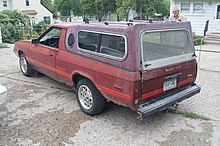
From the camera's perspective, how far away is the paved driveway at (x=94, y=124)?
11.3ft

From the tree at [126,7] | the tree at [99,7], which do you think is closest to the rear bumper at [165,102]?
the tree at [126,7]

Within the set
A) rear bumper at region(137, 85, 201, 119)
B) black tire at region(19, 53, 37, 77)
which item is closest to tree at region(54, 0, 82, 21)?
black tire at region(19, 53, 37, 77)

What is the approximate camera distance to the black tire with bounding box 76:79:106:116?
3.97 metres

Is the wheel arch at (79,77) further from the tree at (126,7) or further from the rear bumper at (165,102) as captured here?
the tree at (126,7)

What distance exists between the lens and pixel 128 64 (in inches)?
130

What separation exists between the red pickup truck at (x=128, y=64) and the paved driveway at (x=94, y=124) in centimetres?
43

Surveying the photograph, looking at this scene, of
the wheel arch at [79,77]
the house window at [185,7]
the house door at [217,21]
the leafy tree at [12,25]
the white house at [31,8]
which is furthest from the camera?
the white house at [31,8]

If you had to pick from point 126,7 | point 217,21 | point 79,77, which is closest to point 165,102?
point 79,77

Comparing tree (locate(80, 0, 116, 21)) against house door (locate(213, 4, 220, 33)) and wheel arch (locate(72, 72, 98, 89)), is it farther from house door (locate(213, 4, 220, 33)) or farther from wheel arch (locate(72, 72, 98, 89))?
wheel arch (locate(72, 72, 98, 89))

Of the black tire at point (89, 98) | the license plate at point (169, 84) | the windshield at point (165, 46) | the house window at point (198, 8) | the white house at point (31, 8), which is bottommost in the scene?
the black tire at point (89, 98)

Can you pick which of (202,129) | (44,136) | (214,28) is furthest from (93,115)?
(214,28)

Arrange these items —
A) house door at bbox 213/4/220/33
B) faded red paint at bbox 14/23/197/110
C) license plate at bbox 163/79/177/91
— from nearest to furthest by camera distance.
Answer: faded red paint at bbox 14/23/197/110
license plate at bbox 163/79/177/91
house door at bbox 213/4/220/33

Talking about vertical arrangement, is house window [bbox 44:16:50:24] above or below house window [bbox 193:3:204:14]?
above

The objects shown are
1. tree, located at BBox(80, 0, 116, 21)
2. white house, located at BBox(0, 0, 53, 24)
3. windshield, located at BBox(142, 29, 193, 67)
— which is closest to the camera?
windshield, located at BBox(142, 29, 193, 67)
